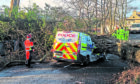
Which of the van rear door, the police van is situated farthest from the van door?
the van rear door

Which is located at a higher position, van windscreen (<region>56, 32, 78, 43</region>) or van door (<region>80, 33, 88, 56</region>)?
van windscreen (<region>56, 32, 78, 43</region>)

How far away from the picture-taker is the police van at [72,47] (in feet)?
22.3

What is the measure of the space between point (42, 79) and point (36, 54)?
4.07 metres

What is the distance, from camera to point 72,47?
6.84m

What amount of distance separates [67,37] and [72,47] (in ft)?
1.99

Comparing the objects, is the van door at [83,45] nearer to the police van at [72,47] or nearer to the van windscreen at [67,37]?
the police van at [72,47]

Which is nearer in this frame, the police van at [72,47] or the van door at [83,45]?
the police van at [72,47]

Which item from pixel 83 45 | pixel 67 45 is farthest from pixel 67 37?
pixel 83 45

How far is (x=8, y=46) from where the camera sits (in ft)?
29.3

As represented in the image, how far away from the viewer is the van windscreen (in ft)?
22.7

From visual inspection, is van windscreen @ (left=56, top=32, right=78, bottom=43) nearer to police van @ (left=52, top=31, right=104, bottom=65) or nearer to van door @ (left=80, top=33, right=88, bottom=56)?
police van @ (left=52, top=31, right=104, bottom=65)

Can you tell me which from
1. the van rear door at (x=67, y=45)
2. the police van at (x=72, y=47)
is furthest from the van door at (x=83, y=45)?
the van rear door at (x=67, y=45)

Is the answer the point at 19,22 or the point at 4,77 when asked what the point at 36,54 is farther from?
the point at 4,77

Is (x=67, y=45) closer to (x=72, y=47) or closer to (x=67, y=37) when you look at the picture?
(x=72, y=47)
